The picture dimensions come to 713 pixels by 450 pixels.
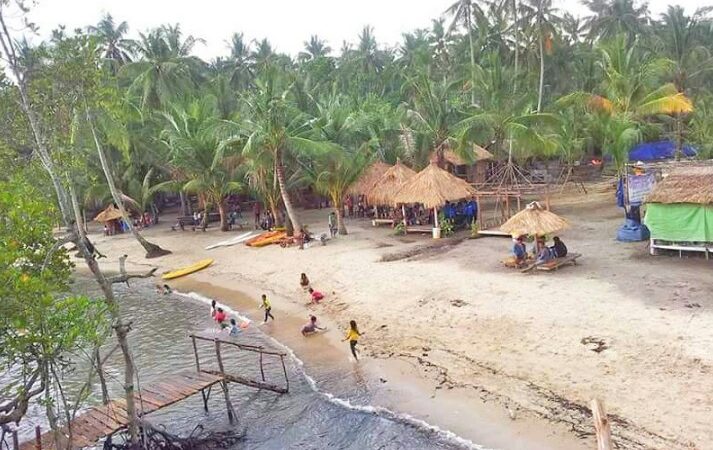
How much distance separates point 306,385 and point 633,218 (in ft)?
38.6

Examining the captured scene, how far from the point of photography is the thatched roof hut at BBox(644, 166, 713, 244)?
15.5 m

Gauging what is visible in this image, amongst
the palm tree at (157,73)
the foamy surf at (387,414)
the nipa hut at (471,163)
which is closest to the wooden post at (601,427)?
the foamy surf at (387,414)

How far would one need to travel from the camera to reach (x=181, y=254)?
25281 mm

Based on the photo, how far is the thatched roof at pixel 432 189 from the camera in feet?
71.6

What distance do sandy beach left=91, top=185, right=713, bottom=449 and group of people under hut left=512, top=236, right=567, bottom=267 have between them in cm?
Answer: 56

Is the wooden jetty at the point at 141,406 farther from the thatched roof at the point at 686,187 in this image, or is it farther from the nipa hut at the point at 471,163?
the nipa hut at the point at 471,163

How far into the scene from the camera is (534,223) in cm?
1614

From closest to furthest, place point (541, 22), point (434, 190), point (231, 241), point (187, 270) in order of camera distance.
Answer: point (434, 190)
point (187, 270)
point (231, 241)
point (541, 22)

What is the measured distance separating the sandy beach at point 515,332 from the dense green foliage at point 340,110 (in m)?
4.85

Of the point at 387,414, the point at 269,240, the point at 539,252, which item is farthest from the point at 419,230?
the point at 387,414

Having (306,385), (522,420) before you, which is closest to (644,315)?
(522,420)

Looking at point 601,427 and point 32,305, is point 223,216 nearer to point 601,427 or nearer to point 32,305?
point 32,305

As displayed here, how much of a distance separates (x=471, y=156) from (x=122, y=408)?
61.2 feet

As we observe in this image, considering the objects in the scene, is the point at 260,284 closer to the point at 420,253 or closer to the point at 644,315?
the point at 420,253
